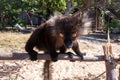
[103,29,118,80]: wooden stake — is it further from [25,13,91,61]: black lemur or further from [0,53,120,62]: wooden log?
[25,13,91,61]: black lemur

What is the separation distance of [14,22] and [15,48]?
22.2 ft

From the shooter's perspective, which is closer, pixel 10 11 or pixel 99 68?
pixel 99 68

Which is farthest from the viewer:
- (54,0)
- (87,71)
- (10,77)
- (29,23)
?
(29,23)

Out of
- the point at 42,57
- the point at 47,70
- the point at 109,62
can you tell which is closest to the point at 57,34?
the point at 42,57

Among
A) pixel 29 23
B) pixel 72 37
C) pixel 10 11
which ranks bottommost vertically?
pixel 29 23

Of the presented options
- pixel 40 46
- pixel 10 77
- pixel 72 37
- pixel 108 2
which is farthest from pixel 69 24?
pixel 108 2

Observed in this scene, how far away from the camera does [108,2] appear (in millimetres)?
17062

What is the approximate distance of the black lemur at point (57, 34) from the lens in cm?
454

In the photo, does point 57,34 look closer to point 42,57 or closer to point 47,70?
point 42,57

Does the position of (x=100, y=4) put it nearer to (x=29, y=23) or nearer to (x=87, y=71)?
(x=29, y=23)

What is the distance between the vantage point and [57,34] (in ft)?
15.0

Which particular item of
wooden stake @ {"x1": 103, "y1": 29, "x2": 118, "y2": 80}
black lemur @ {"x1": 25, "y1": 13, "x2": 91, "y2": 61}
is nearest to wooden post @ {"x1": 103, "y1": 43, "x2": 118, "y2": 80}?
wooden stake @ {"x1": 103, "y1": 29, "x2": 118, "y2": 80}

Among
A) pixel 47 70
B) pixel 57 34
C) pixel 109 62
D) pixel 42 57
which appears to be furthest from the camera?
pixel 47 70

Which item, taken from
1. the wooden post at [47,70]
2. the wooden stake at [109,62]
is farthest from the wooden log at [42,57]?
the wooden post at [47,70]
